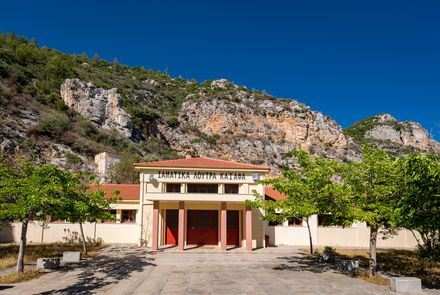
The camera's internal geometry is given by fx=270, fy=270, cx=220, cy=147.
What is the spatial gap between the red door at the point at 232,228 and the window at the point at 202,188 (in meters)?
2.31

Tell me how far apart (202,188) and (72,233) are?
12.1m

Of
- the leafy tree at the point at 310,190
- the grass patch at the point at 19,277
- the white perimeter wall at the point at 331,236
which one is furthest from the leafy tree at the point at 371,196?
the grass patch at the point at 19,277

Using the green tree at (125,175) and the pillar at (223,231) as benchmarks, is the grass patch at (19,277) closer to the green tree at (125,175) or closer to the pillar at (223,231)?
the pillar at (223,231)

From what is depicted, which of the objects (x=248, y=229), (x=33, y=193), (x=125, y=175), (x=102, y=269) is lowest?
(x=102, y=269)

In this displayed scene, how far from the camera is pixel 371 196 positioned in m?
11.7

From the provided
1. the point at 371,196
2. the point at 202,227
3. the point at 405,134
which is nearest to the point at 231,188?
the point at 202,227

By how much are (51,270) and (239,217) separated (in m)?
13.1

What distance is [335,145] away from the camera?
83.4 m

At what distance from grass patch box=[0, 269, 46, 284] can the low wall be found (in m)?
11.3

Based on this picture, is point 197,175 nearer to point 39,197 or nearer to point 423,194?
point 39,197

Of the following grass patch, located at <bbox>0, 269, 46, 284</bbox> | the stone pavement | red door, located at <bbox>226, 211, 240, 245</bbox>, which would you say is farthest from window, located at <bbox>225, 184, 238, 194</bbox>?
grass patch, located at <bbox>0, 269, 46, 284</bbox>

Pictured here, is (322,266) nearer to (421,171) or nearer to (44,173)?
(421,171)

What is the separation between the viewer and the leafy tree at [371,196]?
434 inches

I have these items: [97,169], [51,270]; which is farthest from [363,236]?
[97,169]
